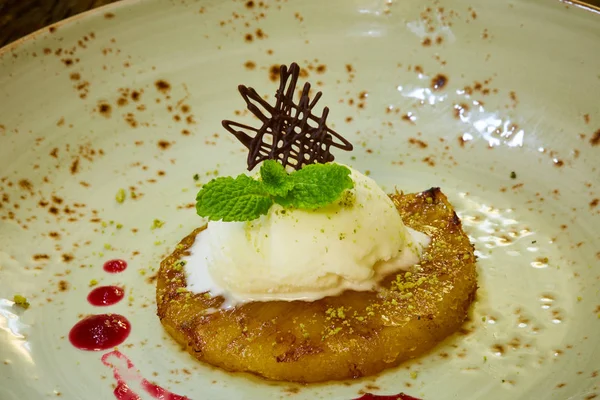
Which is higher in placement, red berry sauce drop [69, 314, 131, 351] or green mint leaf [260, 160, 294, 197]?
green mint leaf [260, 160, 294, 197]

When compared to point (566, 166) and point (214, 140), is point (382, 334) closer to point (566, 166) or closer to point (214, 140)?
point (566, 166)

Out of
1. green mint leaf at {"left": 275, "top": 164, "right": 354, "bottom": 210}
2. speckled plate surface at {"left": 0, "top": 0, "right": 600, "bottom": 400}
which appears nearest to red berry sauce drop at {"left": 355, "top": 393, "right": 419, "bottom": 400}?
speckled plate surface at {"left": 0, "top": 0, "right": 600, "bottom": 400}

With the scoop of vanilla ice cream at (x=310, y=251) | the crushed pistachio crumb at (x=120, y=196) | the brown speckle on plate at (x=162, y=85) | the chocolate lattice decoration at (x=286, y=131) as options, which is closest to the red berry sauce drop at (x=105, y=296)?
the scoop of vanilla ice cream at (x=310, y=251)

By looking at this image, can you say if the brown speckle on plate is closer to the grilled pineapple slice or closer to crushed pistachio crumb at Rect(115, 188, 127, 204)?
crushed pistachio crumb at Rect(115, 188, 127, 204)

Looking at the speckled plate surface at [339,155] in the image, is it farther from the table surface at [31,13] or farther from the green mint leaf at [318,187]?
the table surface at [31,13]

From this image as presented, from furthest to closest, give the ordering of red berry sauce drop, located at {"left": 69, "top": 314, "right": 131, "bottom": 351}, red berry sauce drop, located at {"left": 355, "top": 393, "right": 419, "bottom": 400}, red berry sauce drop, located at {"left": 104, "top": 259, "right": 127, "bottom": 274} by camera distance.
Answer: red berry sauce drop, located at {"left": 104, "top": 259, "right": 127, "bottom": 274} < red berry sauce drop, located at {"left": 69, "top": 314, "right": 131, "bottom": 351} < red berry sauce drop, located at {"left": 355, "top": 393, "right": 419, "bottom": 400}

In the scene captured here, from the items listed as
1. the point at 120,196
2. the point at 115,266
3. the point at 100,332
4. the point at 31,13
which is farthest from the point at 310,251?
the point at 31,13

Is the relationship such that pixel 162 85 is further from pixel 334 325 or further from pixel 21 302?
pixel 334 325
